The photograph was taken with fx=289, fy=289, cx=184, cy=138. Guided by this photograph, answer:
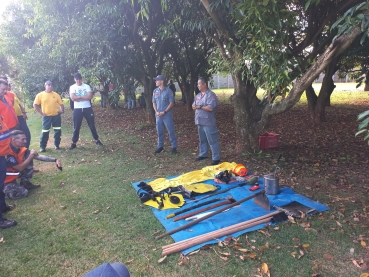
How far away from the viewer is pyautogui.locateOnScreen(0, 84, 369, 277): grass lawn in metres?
2.92

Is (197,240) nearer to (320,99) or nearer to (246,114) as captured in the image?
(246,114)

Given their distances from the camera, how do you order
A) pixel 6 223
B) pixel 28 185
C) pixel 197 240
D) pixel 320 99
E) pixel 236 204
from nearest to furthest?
1. pixel 197 240
2. pixel 6 223
3. pixel 236 204
4. pixel 28 185
5. pixel 320 99

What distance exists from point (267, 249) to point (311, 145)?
484 centimetres

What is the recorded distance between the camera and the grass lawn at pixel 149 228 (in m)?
2.92

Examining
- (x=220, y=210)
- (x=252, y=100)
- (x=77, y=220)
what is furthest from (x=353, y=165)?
(x=77, y=220)

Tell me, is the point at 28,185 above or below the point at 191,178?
above

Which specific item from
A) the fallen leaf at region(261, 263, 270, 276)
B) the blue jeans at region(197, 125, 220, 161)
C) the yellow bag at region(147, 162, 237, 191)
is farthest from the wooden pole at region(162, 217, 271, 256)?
the blue jeans at region(197, 125, 220, 161)

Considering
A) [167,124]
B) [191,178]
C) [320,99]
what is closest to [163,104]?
[167,124]

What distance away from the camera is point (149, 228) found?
365cm

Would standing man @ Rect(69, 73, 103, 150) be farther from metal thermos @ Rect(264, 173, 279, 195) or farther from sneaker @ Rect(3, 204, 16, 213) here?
metal thermos @ Rect(264, 173, 279, 195)

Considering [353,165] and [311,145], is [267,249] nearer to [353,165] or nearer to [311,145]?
[353,165]

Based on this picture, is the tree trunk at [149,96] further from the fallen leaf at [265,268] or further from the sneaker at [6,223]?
the fallen leaf at [265,268]

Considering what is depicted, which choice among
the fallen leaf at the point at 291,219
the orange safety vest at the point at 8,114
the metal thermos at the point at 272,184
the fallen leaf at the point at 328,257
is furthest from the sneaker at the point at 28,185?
the fallen leaf at the point at 328,257

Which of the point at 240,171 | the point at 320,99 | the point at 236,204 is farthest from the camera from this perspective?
the point at 320,99
